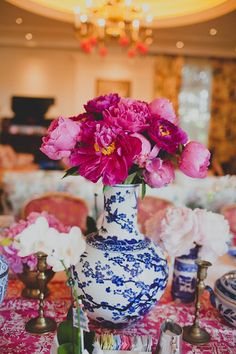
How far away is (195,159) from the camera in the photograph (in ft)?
3.03

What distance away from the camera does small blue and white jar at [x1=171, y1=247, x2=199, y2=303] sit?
1207mm

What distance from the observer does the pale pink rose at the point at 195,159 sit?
925mm

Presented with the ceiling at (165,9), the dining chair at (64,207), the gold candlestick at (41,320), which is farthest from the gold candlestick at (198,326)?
the ceiling at (165,9)

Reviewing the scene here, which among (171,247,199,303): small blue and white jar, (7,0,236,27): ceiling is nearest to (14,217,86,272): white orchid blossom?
(171,247,199,303): small blue and white jar

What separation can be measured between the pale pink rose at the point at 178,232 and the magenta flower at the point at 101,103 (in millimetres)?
377

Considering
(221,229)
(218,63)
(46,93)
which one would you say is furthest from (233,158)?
(221,229)

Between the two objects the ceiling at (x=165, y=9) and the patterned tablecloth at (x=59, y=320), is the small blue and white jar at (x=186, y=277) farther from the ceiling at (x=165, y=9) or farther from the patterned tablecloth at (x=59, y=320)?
the ceiling at (x=165, y=9)

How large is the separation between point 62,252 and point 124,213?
287 millimetres

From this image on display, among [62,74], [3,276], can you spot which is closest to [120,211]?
[3,276]

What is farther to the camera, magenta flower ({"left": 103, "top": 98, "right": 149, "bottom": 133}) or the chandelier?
the chandelier

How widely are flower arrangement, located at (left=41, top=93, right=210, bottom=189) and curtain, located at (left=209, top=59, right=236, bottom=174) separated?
7694mm

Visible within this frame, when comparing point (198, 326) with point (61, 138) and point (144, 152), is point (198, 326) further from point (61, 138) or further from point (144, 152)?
point (61, 138)

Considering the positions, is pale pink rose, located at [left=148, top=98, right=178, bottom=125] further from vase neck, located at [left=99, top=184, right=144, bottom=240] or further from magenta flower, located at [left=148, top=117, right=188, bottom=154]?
vase neck, located at [left=99, top=184, right=144, bottom=240]

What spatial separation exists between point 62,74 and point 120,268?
25.1ft
